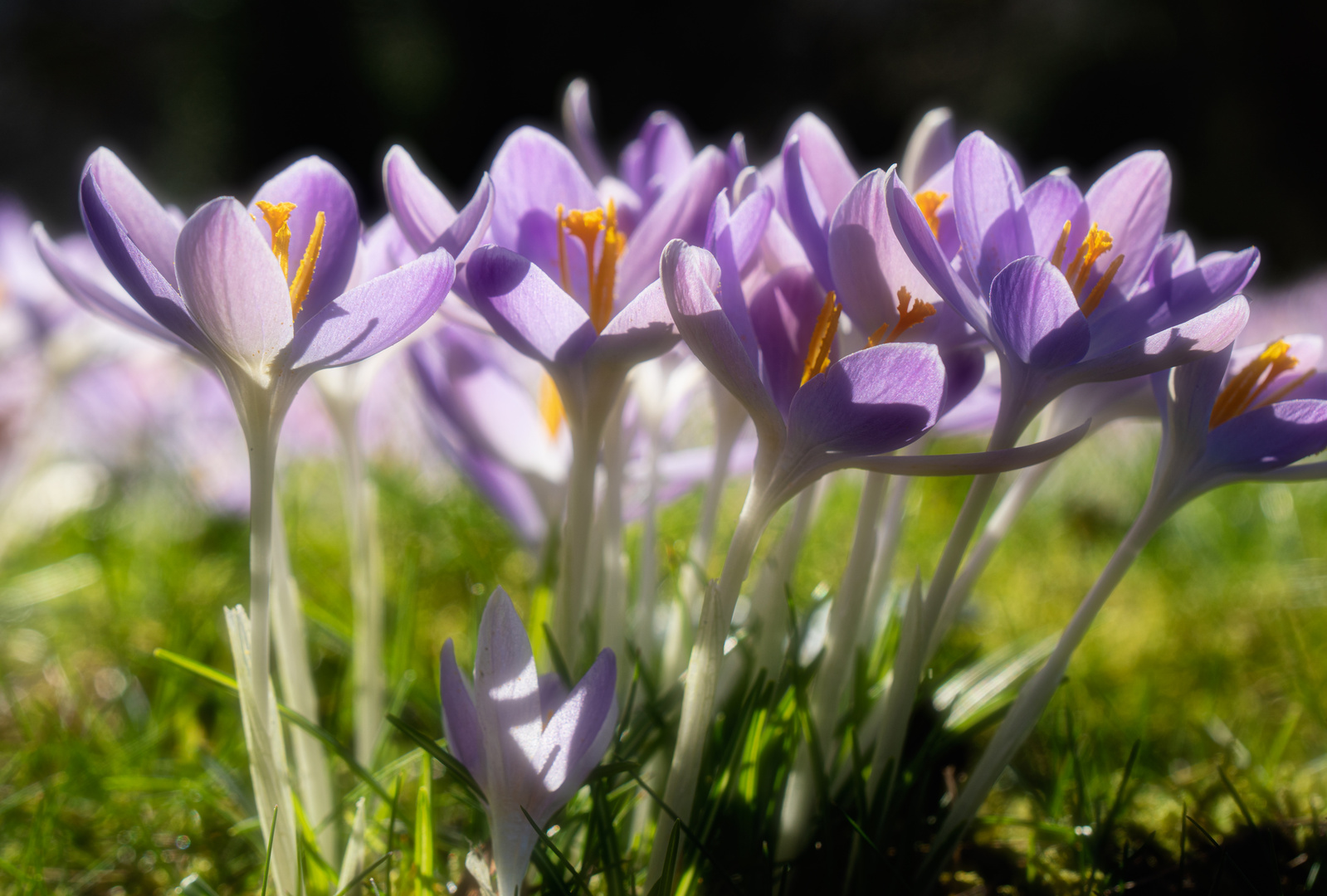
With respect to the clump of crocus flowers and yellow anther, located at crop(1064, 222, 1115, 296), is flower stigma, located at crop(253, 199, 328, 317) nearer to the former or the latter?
the clump of crocus flowers

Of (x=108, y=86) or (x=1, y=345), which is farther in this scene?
(x=108, y=86)

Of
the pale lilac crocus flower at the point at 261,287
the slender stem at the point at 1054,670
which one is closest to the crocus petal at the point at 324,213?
the pale lilac crocus flower at the point at 261,287

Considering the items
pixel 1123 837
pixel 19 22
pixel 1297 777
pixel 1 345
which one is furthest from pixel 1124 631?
pixel 19 22

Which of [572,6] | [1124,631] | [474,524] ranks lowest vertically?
[1124,631]

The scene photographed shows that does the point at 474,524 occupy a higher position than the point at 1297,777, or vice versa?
the point at 474,524

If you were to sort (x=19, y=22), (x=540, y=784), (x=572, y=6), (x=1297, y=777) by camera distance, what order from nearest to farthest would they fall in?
(x=540, y=784), (x=1297, y=777), (x=572, y=6), (x=19, y=22)

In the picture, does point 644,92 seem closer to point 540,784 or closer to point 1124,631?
point 1124,631

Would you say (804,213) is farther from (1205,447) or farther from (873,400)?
(1205,447)

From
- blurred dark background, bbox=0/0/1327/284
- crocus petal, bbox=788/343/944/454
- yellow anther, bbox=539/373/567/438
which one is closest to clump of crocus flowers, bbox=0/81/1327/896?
crocus petal, bbox=788/343/944/454

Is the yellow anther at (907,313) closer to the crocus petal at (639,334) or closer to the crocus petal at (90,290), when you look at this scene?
the crocus petal at (639,334)
